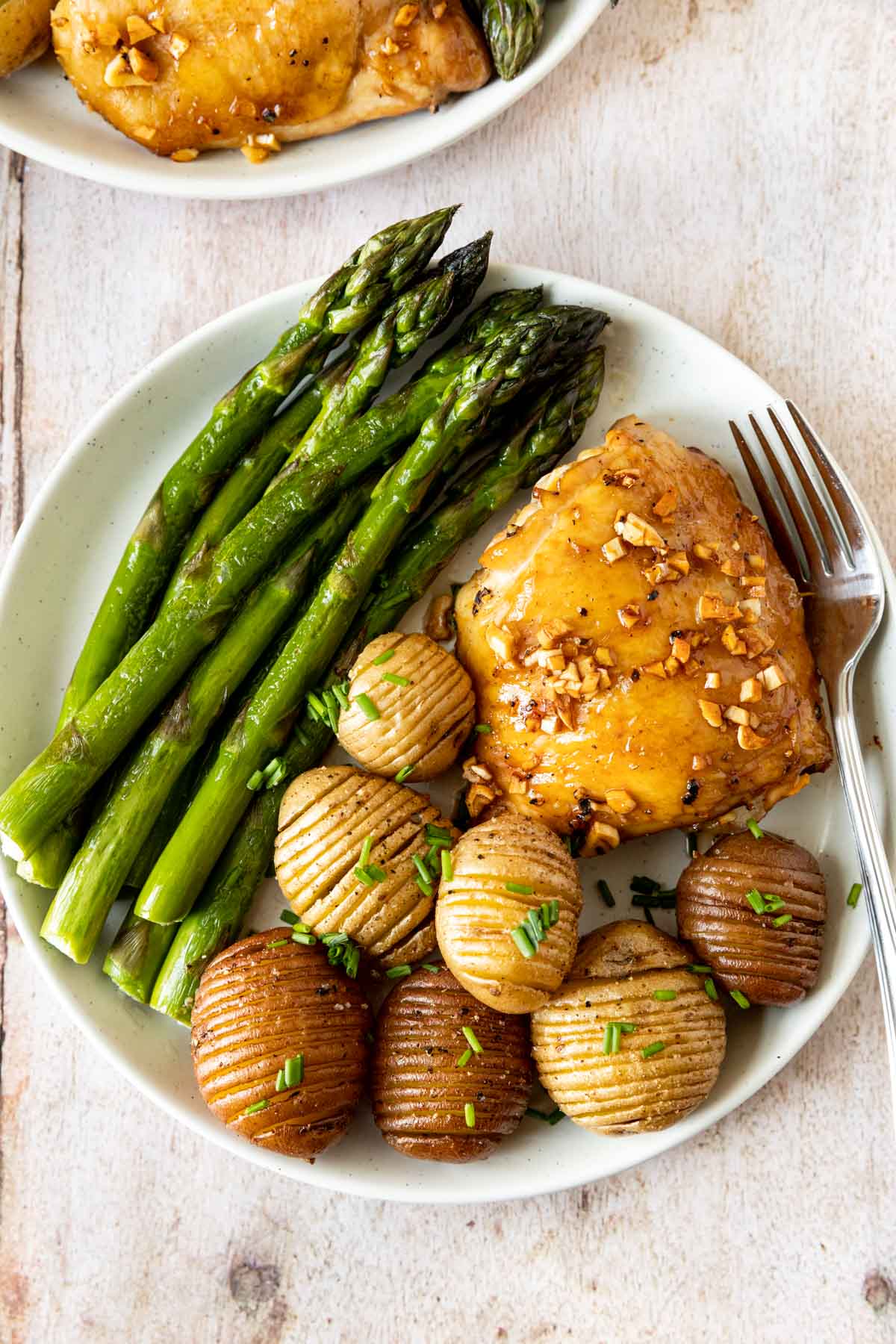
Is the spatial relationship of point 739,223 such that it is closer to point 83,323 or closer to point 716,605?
point 716,605

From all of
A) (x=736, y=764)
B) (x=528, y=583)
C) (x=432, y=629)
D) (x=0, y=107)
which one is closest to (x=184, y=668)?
(x=432, y=629)

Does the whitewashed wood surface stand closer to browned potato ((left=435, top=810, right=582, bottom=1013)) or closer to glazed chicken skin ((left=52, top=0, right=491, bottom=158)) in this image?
glazed chicken skin ((left=52, top=0, right=491, bottom=158))

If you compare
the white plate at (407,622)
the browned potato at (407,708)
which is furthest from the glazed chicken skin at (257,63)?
the browned potato at (407,708)

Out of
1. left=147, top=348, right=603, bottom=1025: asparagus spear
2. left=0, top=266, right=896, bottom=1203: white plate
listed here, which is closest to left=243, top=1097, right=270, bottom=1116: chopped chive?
left=0, top=266, right=896, bottom=1203: white plate

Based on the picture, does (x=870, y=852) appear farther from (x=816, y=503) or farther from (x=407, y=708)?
(x=407, y=708)

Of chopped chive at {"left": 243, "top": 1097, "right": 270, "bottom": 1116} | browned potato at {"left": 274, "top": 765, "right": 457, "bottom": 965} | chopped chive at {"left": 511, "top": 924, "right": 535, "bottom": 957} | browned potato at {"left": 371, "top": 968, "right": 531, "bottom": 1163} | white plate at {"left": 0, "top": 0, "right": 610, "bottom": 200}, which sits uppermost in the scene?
white plate at {"left": 0, "top": 0, "right": 610, "bottom": 200}

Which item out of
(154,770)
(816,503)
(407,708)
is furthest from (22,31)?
(816,503)
